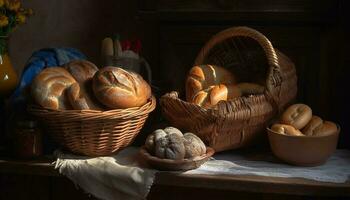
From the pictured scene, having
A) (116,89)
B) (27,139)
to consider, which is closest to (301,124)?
(116,89)

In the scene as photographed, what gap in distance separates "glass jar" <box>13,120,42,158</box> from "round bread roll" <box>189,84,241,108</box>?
1.41 ft

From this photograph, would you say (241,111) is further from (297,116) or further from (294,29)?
(294,29)

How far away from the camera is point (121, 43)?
4.81 ft

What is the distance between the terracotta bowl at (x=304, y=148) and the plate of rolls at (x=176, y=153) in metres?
0.18

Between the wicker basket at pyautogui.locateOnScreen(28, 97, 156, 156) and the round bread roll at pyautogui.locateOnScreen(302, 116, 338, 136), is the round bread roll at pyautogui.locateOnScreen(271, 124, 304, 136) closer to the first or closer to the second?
the round bread roll at pyautogui.locateOnScreen(302, 116, 338, 136)

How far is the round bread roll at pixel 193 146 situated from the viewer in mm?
1103

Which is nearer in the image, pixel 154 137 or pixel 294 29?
pixel 154 137

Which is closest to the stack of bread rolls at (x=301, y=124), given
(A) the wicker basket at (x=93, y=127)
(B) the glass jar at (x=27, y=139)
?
(A) the wicker basket at (x=93, y=127)

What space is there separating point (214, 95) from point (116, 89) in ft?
0.88

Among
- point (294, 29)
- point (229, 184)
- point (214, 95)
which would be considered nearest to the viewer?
point (229, 184)

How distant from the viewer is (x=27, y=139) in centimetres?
118

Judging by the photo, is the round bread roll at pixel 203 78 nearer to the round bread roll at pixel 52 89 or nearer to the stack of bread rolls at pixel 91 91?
the stack of bread rolls at pixel 91 91

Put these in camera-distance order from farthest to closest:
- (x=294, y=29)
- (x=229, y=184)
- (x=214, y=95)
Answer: (x=294, y=29), (x=214, y=95), (x=229, y=184)

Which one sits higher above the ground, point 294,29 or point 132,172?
point 294,29
